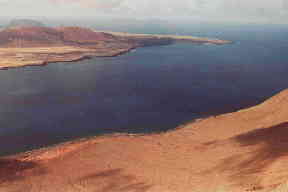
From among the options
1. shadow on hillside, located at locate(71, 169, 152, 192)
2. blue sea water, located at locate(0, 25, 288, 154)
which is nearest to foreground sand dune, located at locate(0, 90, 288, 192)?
shadow on hillside, located at locate(71, 169, 152, 192)

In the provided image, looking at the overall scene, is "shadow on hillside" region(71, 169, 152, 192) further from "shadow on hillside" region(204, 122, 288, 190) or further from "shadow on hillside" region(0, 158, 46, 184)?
"shadow on hillside" region(204, 122, 288, 190)

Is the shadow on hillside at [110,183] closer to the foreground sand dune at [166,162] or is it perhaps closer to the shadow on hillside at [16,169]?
the foreground sand dune at [166,162]

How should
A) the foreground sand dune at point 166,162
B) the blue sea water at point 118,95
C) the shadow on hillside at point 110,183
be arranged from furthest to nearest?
1. the blue sea water at point 118,95
2. the shadow on hillside at point 110,183
3. the foreground sand dune at point 166,162

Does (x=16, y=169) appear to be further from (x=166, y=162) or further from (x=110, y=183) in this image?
(x=166, y=162)

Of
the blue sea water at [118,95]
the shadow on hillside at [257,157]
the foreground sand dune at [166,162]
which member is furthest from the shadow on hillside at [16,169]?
the shadow on hillside at [257,157]

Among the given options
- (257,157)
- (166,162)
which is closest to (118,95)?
(166,162)

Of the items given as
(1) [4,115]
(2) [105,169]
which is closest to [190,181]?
(2) [105,169]

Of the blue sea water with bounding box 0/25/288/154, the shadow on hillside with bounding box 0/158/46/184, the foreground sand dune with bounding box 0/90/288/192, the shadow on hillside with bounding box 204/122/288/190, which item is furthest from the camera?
the blue sea water with bounding box 0/25/288/154

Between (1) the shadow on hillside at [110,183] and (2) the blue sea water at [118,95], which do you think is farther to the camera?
(2) the blue sea water at [118,95]

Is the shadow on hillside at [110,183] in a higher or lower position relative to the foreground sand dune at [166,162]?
lower
